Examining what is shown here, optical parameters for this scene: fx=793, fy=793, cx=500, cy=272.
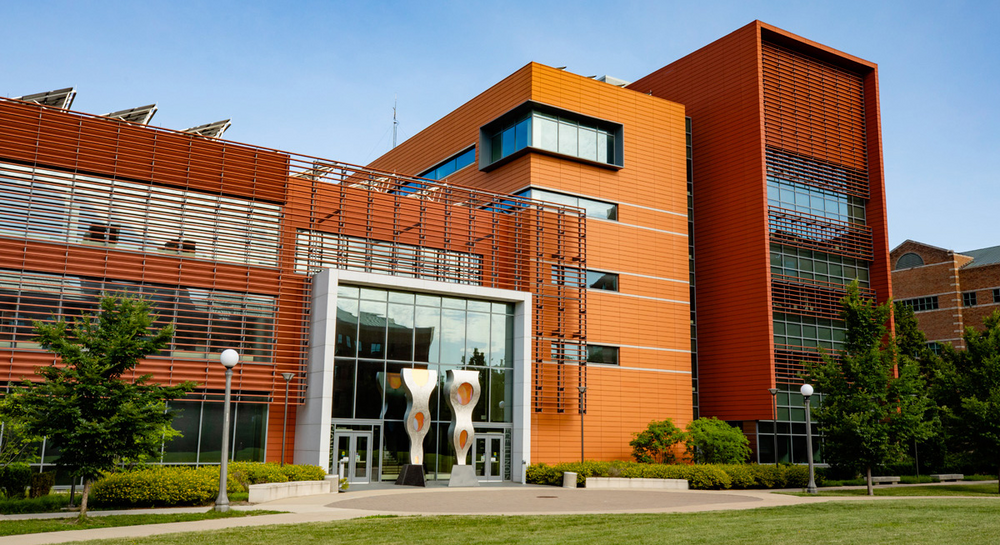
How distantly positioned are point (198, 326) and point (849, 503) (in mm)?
22993

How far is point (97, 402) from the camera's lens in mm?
18734

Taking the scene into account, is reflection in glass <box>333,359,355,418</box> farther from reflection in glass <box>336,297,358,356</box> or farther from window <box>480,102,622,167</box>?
window <box>480,102,622,167</box>

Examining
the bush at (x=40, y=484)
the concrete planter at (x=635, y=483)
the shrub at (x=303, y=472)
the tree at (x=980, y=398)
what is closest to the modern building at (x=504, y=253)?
the shrub at (x=303, y=472)

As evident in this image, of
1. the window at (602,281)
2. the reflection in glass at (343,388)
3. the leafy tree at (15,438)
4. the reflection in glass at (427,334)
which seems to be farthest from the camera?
the window at (602,281)

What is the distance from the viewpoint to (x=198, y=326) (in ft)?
96.1

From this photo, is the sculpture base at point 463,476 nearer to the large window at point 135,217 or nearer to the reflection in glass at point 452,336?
the reflection in glass at point 452,336

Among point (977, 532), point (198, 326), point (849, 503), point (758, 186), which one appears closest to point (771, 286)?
point (758, 186)

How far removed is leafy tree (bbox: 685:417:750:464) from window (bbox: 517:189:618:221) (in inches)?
443

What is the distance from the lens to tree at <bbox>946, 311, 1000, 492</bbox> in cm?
3228

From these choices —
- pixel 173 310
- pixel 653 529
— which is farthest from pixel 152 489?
pixel 653 529

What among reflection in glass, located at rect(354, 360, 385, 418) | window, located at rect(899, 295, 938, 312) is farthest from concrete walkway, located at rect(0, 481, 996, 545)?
window, located at rect(899, 295, 938, 312)

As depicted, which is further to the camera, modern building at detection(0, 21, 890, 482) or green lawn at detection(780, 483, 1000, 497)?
green lawn at detection(780, 483, 1000, 497)

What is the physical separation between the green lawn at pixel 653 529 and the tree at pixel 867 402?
10.2 m

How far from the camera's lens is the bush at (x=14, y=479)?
22016 mm
